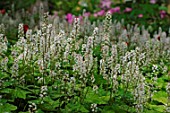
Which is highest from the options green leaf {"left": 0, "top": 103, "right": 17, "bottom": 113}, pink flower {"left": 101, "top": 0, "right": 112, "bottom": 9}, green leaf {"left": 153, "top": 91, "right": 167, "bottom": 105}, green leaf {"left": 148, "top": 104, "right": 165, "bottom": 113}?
pink flower {"left": 101, "top": 0, "right": 112, "bottom": 9}

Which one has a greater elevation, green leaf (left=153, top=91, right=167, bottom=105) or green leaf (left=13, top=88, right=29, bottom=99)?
green leaf (left=13, top=88, right=29, bottom=99)

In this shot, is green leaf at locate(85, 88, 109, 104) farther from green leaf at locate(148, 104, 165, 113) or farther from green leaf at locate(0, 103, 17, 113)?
green leaf at locate(0, 103, 17, 113)

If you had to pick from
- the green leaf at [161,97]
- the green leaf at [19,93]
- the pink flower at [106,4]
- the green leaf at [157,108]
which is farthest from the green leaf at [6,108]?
the pink flower at [106,4]

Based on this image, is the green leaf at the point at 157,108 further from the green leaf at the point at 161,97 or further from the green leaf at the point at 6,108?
the green leaf at the point at 6,108

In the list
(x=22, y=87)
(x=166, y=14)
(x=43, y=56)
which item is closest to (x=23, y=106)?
(x=22, y=87)

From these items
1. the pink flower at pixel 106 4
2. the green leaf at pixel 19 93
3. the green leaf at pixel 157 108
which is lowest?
the green leaf at pixel 157 108

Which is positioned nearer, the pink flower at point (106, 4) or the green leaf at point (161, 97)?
the green leaf at point (161, 97)

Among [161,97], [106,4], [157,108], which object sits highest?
[106,4]

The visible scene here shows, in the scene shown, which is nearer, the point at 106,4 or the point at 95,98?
the point at 95,98

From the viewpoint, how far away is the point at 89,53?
3.90 metres

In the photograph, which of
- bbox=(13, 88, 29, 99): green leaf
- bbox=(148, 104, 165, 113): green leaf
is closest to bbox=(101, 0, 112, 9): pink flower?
bbox=(148, 104, 165, 113): green leaf

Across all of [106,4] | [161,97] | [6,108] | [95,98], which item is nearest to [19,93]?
[6,108]

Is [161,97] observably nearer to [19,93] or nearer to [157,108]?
[157,108]

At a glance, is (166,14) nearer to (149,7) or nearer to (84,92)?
(149,7)
